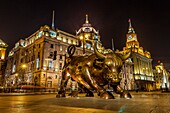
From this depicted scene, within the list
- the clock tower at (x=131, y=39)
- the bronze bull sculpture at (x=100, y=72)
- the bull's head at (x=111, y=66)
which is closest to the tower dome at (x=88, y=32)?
the clock tower at (x=131, y=39)

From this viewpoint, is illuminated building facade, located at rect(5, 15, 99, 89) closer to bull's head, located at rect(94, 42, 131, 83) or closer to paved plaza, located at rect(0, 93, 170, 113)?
bull's head, located at rect(94, 42, 131, 83)

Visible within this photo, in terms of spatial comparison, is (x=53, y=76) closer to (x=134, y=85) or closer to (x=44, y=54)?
(x=44, y=54)

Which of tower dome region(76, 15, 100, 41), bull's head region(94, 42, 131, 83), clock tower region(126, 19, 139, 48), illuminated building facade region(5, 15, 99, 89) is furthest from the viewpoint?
clock tower region(126, 19, 139, 48)

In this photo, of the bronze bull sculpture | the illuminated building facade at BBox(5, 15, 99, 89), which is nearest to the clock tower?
the illuminated building facade at BBox(5, 15, 99, 89)

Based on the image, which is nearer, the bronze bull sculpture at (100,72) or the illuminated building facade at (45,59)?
the bronze bull sculpture at (100,72)

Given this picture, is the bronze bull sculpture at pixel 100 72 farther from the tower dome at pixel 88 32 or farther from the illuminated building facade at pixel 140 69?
the illuminated building facade at pixel 140 69

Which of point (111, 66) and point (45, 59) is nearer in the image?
point (111, 66)

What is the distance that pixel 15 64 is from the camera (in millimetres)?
56500

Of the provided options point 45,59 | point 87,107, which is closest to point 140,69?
point 45,59

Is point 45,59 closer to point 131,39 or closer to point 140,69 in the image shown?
point 140,69

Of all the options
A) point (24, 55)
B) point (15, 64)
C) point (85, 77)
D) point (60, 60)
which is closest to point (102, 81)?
point (85, 77)

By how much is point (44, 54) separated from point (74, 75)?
114 ft

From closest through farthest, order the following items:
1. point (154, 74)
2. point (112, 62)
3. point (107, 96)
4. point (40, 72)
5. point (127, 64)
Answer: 1. point (107, 96)
2. point (112, 62)
3. point (40, 72)
4. point (127, 64)
5. point (154, 74)

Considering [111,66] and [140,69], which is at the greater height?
[140,69]
